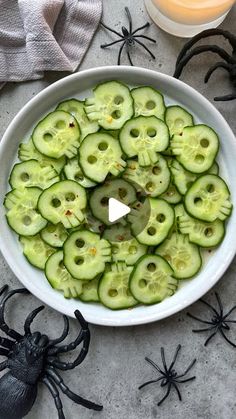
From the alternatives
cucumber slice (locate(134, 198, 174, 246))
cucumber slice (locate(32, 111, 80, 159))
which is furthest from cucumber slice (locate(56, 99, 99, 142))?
cucumber slice (locate(134, 198, 174, 246))

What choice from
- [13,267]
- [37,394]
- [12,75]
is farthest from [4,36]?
[37,394]

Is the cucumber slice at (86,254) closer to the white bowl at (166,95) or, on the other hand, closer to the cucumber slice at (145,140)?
the white bowl at (166,95)

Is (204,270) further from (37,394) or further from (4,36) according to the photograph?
(4,36)

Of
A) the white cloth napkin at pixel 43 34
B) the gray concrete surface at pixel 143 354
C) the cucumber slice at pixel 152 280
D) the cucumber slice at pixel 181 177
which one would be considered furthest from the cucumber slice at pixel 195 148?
the white cloth napkin at pixel 43 34

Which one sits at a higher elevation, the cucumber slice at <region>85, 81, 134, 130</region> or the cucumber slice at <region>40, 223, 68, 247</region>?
the cucumber slice at <region>85, 81, 134, 130</region>

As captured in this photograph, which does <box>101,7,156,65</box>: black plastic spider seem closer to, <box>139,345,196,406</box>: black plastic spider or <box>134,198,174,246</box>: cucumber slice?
<box>134,198,174,246</box>: cucumber slice
